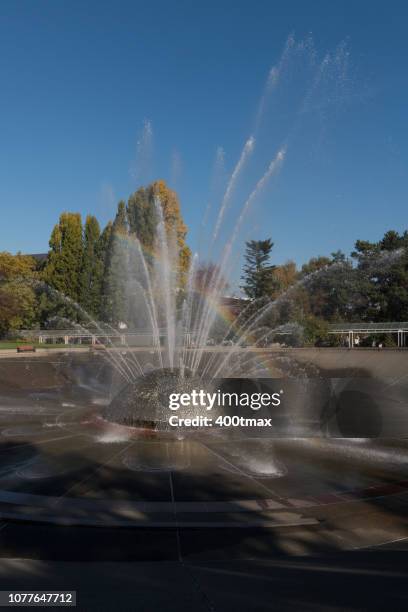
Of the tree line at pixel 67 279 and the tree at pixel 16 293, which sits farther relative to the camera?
the tree line at pixel 67 279

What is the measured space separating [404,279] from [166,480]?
3999cm

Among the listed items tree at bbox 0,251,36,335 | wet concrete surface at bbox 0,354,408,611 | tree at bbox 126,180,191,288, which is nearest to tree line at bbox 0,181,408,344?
tree at bbox 0,251,36,335

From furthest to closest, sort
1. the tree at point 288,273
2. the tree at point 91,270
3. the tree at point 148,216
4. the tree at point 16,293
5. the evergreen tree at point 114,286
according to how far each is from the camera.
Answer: the tree at point 288,273 → the tree at point 91,270 → the tree at point 16,293 → the evergreen tree at point 114,286 → the tree at point 148,216

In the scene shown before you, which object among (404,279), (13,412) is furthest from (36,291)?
(13,412)

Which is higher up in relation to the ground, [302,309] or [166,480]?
[302,309]

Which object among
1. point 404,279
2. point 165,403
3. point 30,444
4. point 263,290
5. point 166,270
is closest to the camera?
point 30,444

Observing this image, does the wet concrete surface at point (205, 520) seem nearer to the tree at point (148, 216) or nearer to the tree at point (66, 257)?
the tree at point (148, 216)

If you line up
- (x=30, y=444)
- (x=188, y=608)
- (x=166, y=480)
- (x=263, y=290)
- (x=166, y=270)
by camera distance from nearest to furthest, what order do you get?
(x=188, y=608) < (x=166, y=480) < (x=30, y=444) < (x=166, y=270) < (x=263, y=290)

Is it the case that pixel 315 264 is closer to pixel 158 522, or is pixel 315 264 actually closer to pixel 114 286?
pixel 114 286

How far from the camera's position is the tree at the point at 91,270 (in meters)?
49.1

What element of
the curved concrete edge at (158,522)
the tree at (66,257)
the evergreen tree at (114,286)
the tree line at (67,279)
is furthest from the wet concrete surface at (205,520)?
the tree at (66,257)

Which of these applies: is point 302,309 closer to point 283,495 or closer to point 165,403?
point 165,403

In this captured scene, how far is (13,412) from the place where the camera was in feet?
47.2

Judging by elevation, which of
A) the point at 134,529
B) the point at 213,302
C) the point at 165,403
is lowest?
the point at 134,529
